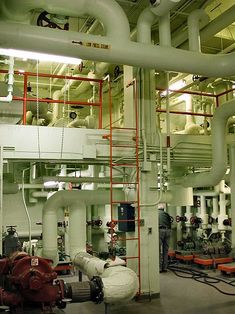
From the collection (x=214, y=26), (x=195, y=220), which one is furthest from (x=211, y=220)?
(x=214, y=26)

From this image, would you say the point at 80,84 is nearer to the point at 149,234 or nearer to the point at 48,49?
the point at 149,234

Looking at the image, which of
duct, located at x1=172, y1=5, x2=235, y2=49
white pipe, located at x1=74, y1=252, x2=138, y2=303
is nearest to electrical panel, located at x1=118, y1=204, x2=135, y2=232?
white pipe, located at x1=74, y1=252, x2=138, y2=303

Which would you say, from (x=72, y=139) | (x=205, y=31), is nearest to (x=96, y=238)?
(x=72, y=139)

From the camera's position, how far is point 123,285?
510 centimetres

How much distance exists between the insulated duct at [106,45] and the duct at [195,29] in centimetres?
56

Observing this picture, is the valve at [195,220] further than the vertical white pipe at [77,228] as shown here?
Yes

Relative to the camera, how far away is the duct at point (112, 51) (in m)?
3.96

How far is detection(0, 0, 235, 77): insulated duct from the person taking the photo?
13.1 feet

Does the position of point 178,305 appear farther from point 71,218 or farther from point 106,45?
point 106,45

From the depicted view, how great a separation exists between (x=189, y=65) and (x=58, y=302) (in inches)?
149

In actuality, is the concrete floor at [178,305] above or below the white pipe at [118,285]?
below

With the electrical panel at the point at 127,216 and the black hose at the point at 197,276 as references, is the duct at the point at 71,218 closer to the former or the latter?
the electrical panel at the point at 127,216

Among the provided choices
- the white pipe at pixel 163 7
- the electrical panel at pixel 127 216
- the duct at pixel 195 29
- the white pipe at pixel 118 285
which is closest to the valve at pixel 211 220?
the electrical panel at pixel 127 216

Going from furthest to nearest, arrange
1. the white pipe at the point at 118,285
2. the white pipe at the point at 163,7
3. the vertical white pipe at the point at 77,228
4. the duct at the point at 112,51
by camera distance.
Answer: the vertical white pipe at the point at 77,228
the white pipe at the point at 118,285
the white pipe at the point at 163,7
the duct at the point at 112,51
